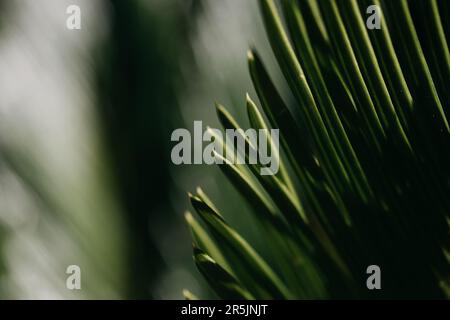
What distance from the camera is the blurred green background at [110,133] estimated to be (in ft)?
3.11

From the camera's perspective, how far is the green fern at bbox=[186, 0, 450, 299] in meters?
0.44

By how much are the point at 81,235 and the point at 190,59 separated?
15.3 inches

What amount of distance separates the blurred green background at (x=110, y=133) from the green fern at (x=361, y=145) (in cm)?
42

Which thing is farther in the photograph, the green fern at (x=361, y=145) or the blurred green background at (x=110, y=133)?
the blurred green background at (x=110, y=133)

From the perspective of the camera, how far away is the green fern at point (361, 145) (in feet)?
1.43

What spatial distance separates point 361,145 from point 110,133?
61cm

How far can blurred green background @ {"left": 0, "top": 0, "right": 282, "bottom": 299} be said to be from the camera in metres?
0.95

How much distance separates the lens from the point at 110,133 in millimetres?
969

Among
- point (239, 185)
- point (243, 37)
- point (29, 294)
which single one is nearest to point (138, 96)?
point (243, 37)

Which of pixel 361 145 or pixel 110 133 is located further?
pixel 110 133

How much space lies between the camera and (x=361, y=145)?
0.46 m

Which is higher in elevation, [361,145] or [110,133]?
[110,133]

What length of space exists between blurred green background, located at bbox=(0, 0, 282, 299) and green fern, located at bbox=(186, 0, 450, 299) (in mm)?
422

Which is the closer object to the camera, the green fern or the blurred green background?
the green fern
